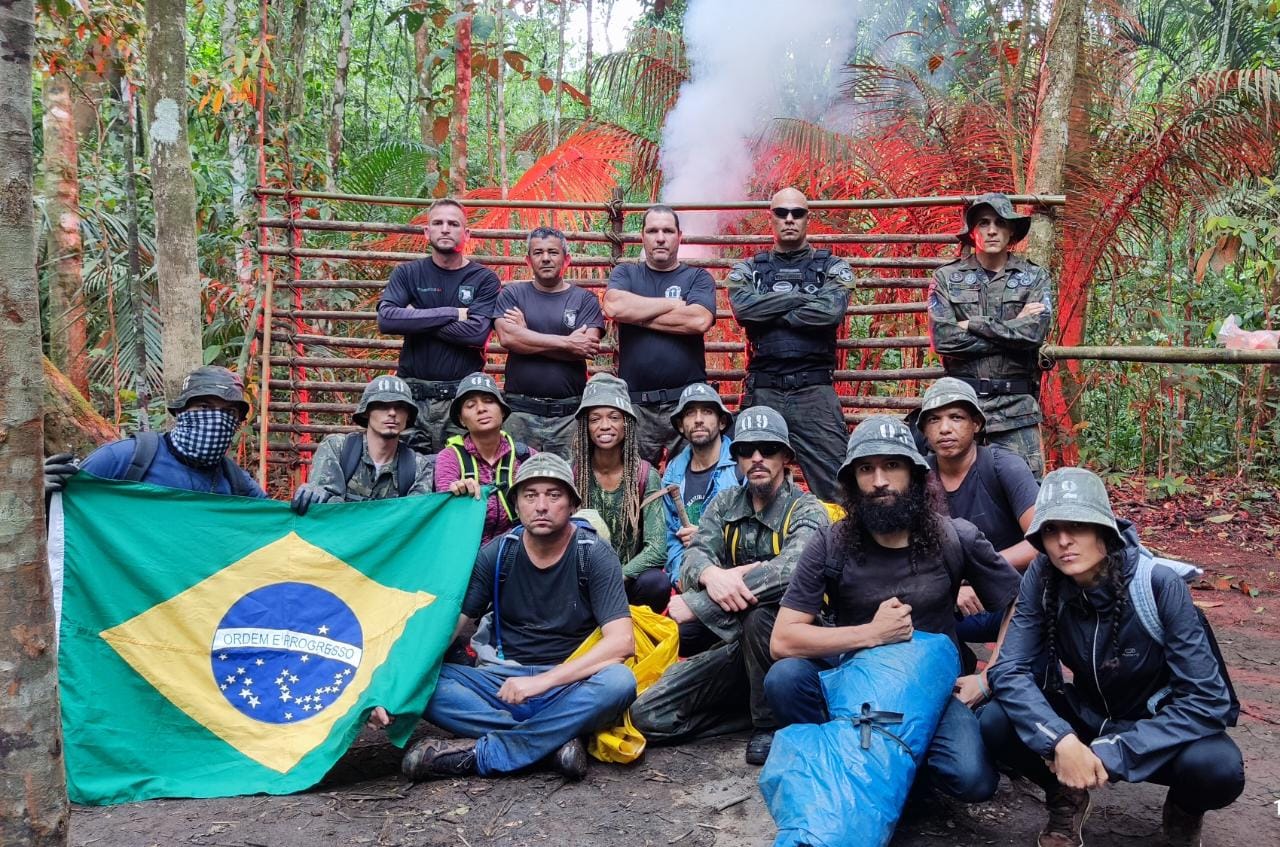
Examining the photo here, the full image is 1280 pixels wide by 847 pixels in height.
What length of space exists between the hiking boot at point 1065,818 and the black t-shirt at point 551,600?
6.14 ft

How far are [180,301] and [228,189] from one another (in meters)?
7.46

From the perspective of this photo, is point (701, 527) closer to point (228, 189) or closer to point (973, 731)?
point (973, 731)

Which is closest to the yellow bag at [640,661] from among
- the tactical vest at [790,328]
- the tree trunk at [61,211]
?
the tactical vest at [790,328]

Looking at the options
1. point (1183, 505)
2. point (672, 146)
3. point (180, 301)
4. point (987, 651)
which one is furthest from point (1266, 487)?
point (180, 301)

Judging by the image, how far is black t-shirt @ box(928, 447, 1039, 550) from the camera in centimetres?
477

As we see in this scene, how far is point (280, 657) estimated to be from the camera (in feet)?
15.0

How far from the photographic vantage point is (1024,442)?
578cm

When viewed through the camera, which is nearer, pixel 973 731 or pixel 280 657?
pixel 973 731

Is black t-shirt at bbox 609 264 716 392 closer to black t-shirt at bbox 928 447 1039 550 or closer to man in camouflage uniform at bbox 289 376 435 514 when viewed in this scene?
man in camouflage uniform at bbox 289 376 435 514

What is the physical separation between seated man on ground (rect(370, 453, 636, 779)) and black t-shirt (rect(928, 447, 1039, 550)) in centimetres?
166

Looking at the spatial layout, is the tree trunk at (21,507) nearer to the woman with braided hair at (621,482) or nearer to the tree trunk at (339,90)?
the woman with braided hair at (621,482)

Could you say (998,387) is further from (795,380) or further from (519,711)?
(519,711)

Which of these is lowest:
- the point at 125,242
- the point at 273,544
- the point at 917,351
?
the point at 273,544

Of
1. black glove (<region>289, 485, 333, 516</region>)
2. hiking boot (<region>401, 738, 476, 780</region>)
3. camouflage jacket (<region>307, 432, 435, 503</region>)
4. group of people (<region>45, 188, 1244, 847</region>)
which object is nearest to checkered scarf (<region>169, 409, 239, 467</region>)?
group of people (<region>45, 188, 1244, 847</region>)
